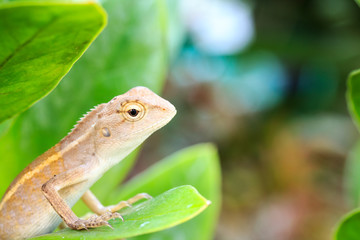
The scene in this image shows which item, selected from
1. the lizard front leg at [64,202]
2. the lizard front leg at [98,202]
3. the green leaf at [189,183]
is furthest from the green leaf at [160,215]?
the green leaf at [189,183]

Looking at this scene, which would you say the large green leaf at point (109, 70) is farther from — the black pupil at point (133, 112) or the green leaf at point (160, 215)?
the green leaf at point (160, 215)

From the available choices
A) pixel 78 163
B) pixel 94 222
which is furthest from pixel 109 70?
pixel 94 222

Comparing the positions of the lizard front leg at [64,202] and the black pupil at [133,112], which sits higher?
the black pupil at [133,112]

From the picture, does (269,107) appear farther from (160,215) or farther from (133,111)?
(160,215)

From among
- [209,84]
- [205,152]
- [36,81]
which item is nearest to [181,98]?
[209,84]

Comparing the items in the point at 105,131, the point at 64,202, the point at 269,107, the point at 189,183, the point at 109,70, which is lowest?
the point at 269,107

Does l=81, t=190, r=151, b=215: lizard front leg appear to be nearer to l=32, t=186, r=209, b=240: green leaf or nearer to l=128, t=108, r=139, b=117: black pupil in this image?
l=128, t=108, r=139, b=117: black pupil

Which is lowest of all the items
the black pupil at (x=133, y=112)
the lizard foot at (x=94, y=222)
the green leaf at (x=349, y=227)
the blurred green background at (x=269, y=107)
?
the blurred green background at (x=269, y=107)
